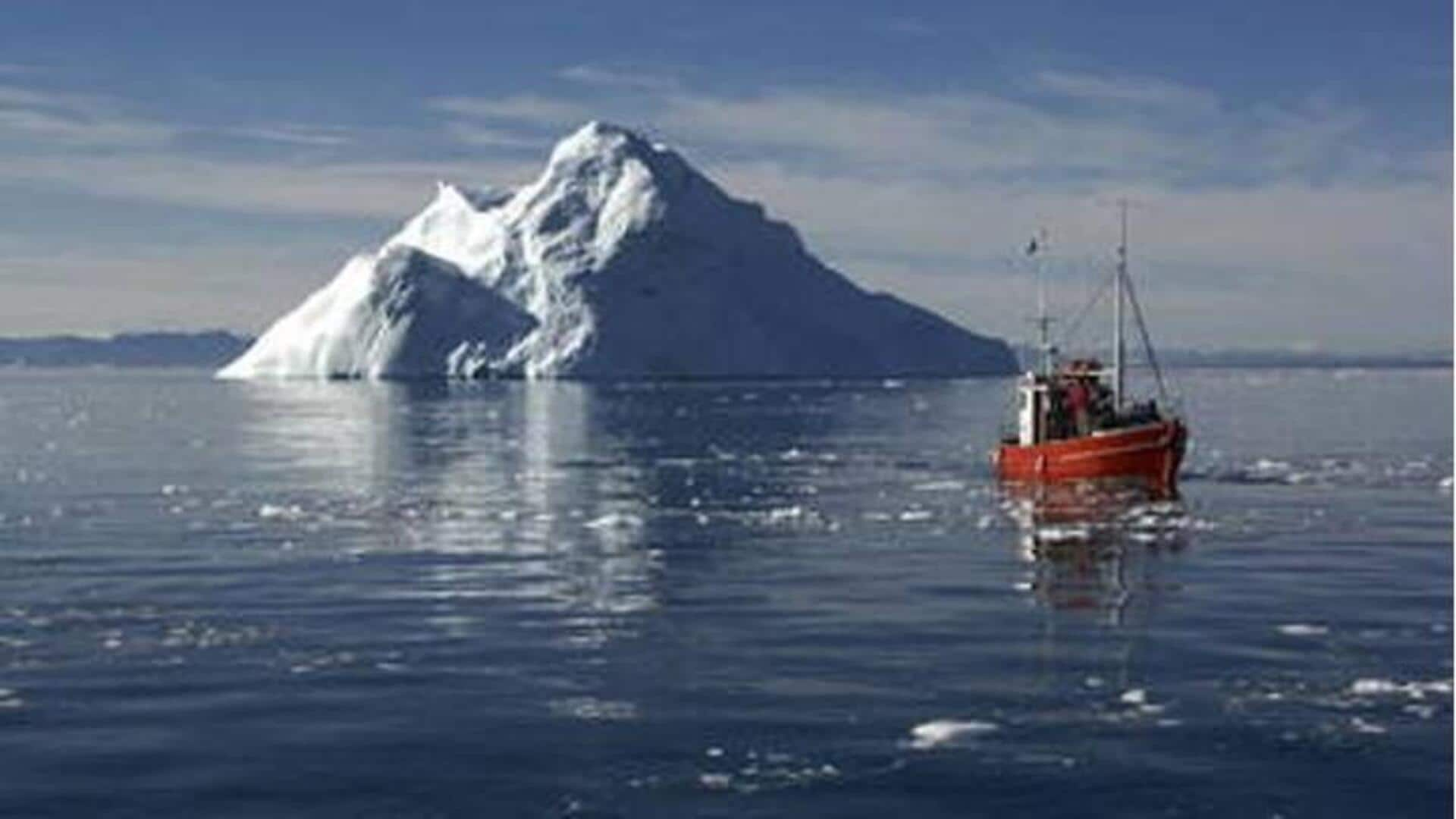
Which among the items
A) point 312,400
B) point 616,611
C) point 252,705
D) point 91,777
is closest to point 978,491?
point 616,611

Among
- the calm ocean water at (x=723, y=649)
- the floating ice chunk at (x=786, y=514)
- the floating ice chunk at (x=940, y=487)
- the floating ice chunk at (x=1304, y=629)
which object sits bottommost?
the calm ocean water at (x=723, y=649)

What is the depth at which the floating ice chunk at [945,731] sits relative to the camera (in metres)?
21.4

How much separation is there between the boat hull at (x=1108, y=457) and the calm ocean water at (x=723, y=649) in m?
1.33

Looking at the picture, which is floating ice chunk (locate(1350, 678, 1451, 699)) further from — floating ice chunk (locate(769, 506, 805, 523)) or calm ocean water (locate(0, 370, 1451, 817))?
floating ice chunk (locate(769, 506, 805, 523))

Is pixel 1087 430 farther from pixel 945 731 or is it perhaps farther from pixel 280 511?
pixel 945 731

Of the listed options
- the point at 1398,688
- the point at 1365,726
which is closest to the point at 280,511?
the point at 1398,688

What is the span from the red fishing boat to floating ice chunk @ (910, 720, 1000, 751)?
128 ft

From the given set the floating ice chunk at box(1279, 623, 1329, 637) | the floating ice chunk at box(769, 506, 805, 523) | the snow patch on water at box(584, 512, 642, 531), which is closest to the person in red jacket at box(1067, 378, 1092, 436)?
the floating ice chunk at box(769, 506, 805, 523)

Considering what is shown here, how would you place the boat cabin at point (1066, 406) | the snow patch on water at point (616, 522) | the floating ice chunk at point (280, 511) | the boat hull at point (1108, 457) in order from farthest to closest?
the boat cabin at point (1066, 406) < the boat hull at point (1108, 457) < the floating ice chunk at point (280, 511) < the snow patch on water at point (616, 522)

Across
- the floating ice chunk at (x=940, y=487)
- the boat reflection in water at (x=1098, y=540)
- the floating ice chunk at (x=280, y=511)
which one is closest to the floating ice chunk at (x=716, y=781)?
the boat reflection in water at (x=1098, y=540)

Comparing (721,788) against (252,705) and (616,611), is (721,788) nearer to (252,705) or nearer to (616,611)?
(252,705)

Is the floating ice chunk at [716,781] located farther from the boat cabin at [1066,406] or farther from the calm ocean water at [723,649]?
the boat cabin at [1066,406]

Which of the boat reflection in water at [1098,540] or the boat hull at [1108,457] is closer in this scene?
the boat reflection in water at [1098,540]

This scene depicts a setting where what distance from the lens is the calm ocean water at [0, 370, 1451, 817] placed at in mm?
19656
